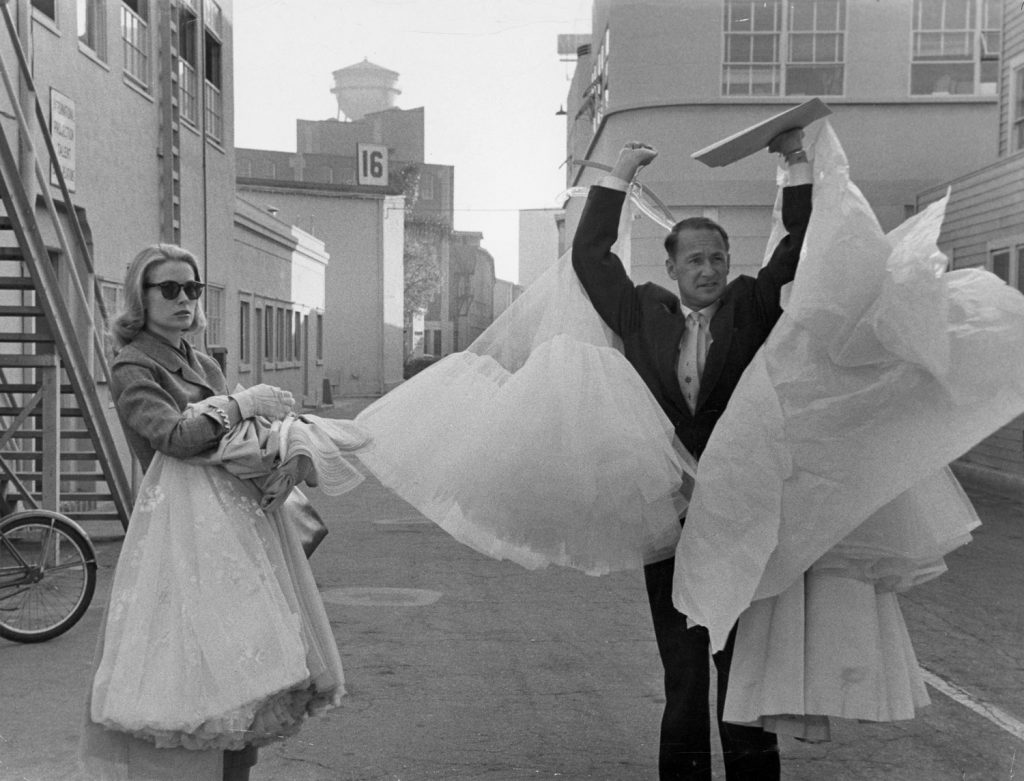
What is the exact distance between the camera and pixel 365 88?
784cm

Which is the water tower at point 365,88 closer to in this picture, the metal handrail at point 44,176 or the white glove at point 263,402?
the metal handrail at point 44,176

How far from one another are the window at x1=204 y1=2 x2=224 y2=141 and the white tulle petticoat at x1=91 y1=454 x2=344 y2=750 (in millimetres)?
12727

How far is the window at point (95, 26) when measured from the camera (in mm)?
12641

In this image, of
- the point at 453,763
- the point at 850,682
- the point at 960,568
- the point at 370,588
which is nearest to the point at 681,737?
the point at 850,682

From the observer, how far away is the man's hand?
397cm

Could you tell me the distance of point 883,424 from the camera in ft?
11.6

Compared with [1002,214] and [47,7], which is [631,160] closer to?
[47,7]

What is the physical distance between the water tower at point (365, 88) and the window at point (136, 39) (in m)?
6.00

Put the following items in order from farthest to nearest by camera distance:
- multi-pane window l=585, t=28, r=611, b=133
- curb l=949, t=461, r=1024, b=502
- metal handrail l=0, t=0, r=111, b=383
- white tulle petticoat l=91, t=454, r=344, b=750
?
multi-pane window l=585, t=28, r=611, b=133 < curb l=949, t=461, r=1024, b=502 < metal handrail l=0, t=0, r=111, b=383 < white tulle petticoat l=91, t=454, r=344, b=750

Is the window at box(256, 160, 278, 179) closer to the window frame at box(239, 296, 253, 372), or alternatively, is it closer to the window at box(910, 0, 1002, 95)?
the window frame at box(239, 296, 253, 372)

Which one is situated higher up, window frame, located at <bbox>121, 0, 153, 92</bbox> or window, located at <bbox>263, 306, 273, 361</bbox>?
window frame, located at <bbox>121, 0, 153, 92</bbox>

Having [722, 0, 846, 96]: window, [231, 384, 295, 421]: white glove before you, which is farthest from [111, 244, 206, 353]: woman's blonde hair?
[722, 0, 846, 96]: window

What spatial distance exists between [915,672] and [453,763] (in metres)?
1.77

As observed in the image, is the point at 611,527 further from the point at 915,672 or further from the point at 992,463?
the point at 992,463
